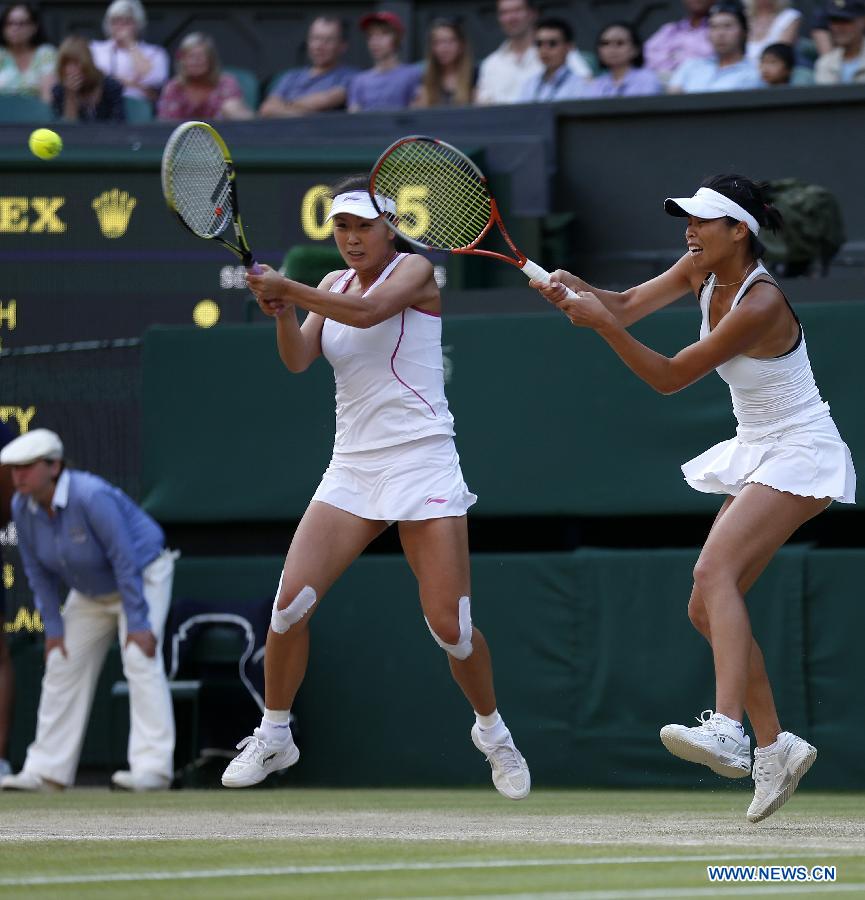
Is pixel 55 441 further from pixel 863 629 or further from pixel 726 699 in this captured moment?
pixel 726 699

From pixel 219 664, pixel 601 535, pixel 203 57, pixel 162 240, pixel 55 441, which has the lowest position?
pixel 219 664

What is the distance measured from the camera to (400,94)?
11.2 m

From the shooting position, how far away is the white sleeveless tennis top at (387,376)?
18.1ft

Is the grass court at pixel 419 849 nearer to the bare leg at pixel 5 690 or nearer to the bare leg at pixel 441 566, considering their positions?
the bare leg at pixel 441 566

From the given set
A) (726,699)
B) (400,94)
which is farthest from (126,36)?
(726,699)

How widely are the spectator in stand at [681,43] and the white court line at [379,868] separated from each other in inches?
303

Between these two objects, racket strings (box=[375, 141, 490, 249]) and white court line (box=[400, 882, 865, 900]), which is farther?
racket strings (box=[375, 141, 490, 249])

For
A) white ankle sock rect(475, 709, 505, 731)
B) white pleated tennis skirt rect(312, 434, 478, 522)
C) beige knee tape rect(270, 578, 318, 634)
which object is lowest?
white ankle sock rect(475, 709, 505, 731)

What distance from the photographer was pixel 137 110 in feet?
37.5

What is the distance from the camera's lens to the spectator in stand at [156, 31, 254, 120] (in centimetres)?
1123

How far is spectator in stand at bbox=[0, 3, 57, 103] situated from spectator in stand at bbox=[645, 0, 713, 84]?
406 centimetres

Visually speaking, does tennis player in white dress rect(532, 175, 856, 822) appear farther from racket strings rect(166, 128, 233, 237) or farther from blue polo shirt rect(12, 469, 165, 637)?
blue polo shirt rect(12, 469, 165, 637)

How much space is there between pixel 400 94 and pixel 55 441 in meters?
4.05

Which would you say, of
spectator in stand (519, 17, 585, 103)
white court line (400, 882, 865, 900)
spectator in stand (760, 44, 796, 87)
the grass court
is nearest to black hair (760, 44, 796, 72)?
spectator in stand (760, 44, 796, 87)
